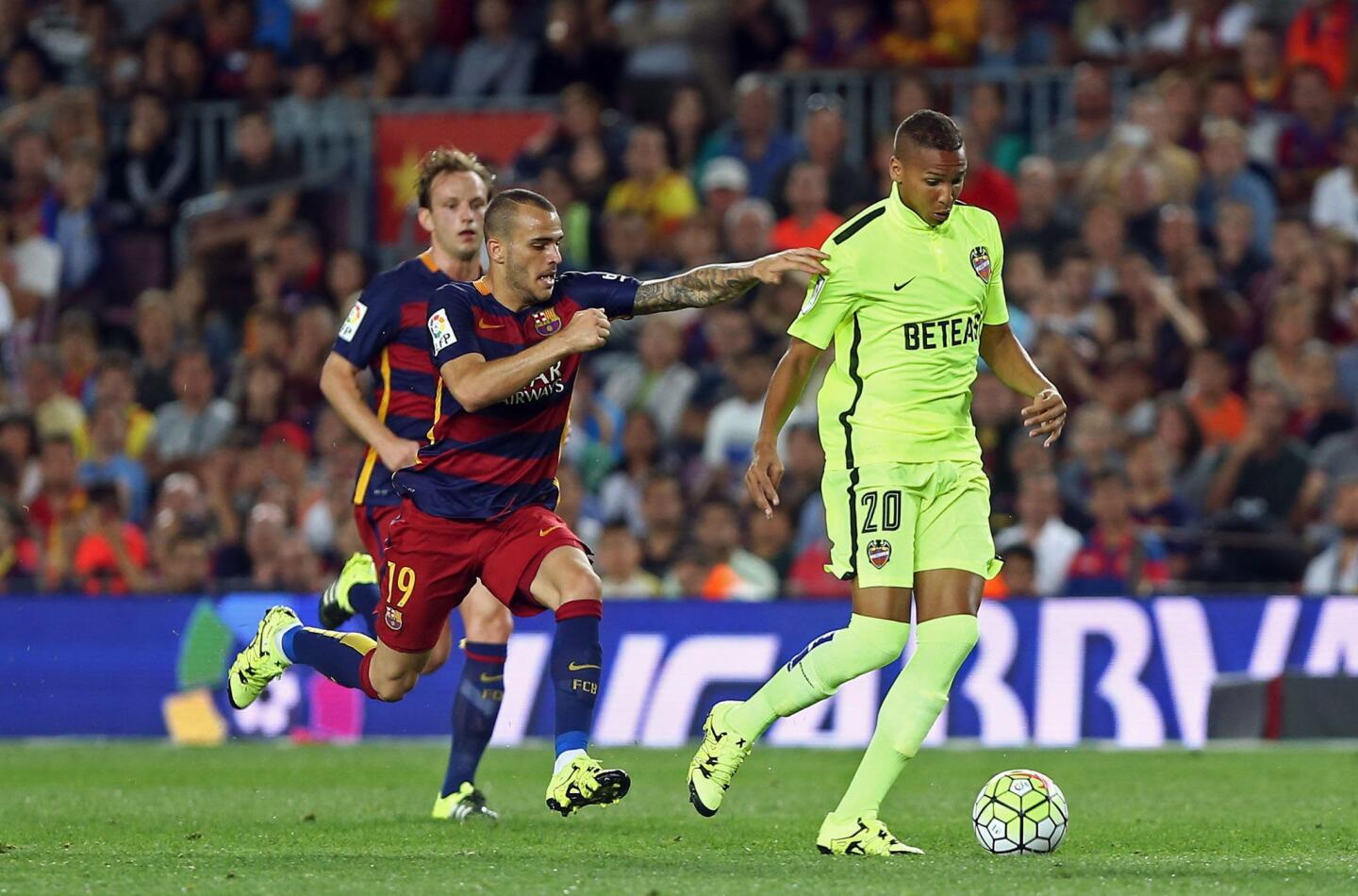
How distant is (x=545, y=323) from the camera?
800 cm

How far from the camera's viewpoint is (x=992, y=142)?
1727cm

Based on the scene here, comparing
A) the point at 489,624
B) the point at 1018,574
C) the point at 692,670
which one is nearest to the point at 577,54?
the point at 692,670

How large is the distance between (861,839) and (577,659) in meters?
1.20

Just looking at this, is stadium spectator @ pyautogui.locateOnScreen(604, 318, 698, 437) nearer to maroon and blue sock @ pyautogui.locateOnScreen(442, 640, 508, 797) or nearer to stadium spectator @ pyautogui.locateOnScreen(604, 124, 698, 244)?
stadium spectator @ pyautogui.locateOnScreen(604, 124, 698, 244)

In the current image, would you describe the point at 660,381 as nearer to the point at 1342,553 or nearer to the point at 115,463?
the point at 115,463

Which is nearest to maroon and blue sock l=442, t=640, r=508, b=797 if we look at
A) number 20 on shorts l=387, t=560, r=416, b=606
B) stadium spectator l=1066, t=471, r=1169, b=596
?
number 20 on shorts l=387, t=560, r=416, b=606

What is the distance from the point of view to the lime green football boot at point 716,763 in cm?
755

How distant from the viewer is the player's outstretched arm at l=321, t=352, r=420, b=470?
8695 mm

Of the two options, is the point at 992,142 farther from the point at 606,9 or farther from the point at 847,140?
the point at 606,9

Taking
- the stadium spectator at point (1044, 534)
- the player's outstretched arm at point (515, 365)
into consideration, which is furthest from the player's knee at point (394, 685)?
the stadium spectator at point (1044, 534)

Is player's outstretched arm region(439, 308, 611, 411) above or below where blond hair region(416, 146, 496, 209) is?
below

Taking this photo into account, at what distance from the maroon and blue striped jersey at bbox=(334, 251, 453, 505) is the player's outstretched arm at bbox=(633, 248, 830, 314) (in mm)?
1422

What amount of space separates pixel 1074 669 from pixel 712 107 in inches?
271

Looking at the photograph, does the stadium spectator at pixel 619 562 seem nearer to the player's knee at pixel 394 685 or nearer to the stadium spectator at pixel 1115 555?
the stadium spectator at pixel 1115 555
